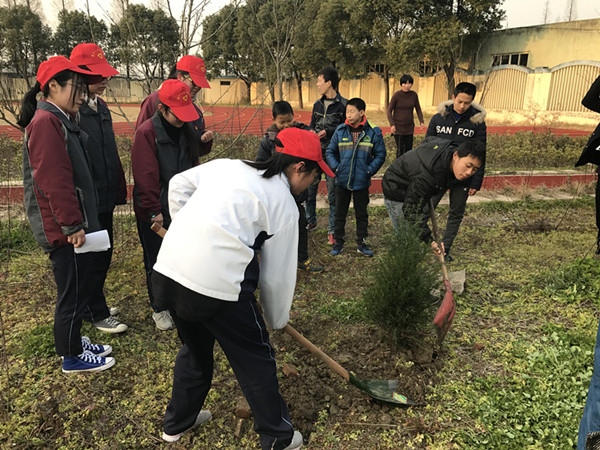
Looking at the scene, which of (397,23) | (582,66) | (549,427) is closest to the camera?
(549,427)

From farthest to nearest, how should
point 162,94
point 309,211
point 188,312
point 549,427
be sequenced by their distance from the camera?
1. point 309,211
2. point 162,94
3. point 549,427
4. point 188,312

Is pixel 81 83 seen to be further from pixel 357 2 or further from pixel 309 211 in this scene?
pixel 357 2

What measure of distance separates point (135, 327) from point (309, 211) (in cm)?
279

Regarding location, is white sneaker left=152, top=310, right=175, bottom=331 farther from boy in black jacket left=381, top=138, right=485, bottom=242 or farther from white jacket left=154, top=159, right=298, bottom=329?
boy in black jacket left=381, top=138, right=485, bottom=242

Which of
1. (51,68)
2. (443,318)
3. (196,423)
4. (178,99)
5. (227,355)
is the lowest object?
(196,423)

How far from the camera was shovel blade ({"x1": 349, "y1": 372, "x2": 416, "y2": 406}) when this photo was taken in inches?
98.2

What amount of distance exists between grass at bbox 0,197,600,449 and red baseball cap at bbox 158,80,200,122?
5.25ft

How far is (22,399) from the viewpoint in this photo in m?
2.54

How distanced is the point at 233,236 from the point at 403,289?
153cm

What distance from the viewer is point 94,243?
257 centimetres

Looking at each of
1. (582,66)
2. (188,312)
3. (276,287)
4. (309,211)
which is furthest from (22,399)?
(582,66)

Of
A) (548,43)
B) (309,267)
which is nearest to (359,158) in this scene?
(309,267)

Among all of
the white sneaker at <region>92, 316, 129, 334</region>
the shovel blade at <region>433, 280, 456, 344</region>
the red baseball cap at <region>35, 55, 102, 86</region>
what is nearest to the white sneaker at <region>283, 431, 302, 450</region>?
the shovel blade at <region>433, 280, 456, 344</region>

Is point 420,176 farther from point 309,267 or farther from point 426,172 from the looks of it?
point 309,267
